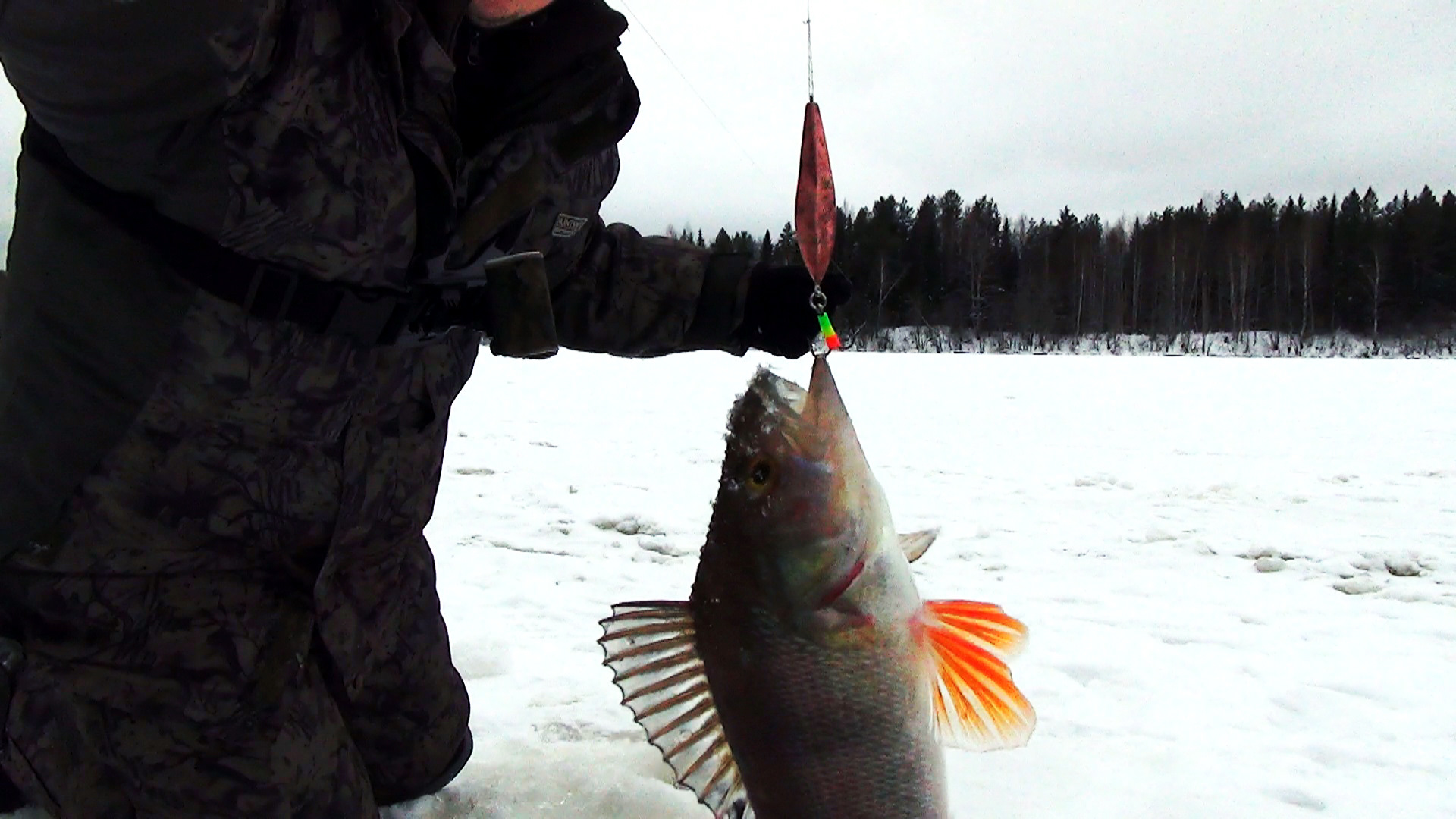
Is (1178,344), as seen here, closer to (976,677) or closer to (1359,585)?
(1359,585)

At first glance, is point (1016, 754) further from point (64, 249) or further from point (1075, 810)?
point (64, 249)

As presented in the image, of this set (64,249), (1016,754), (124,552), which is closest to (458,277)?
(64,249)

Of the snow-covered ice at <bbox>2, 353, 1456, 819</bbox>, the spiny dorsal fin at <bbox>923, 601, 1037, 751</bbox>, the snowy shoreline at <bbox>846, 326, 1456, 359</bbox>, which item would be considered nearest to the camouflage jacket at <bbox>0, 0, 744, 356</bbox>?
the snow-covered ice at <bbox>2, 353, 1456, 819</bbox>

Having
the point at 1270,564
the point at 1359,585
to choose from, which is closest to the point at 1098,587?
the point at 1270,564

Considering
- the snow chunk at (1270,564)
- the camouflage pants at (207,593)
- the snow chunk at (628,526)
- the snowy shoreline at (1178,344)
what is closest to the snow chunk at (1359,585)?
the snow chunk at (1270,564)

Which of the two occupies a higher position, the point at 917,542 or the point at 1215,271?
the point at 1215,271

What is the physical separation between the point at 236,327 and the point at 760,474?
1.02 meters

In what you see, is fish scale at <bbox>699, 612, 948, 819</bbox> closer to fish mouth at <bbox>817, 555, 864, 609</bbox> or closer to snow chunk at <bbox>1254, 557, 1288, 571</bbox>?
fish mouth at <bbox>817, 555, 864, 609</bbox>

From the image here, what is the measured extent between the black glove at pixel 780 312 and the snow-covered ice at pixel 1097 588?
0.12 metres

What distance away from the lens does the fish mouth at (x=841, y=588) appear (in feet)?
4.04

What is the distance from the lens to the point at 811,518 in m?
1.22

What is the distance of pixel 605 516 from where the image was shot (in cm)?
522

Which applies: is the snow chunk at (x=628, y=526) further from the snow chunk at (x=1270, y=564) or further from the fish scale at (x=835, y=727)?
the fish scale at (x=835, y=727)

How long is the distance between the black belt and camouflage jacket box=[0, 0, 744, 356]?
1.1 inches
